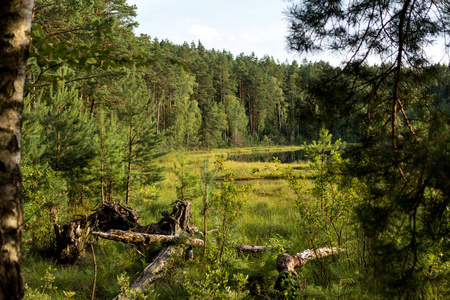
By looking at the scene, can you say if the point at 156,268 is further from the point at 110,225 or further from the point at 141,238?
the point at 110,225

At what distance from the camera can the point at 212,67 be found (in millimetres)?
57906

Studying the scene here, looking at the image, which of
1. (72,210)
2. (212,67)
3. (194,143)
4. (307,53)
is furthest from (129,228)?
(212,67)

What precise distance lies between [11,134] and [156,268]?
3.25 metres

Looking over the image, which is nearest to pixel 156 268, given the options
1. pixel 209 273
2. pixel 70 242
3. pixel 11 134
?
pixel 209 273

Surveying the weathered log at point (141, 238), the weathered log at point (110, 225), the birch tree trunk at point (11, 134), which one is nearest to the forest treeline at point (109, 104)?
the birch tree trunk at point (11, 134)

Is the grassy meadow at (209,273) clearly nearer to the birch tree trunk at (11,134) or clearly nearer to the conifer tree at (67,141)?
the birch tree trunk at (11,134)

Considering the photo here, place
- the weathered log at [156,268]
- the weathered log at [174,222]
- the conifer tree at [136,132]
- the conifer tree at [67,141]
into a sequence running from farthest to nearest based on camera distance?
the conifer tree at [136,132] < the conifer tree at [67,141] < the weathered log at [174,222] < the weathered log at [156,268]

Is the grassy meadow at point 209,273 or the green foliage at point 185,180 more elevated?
the green foliage at point 185,180

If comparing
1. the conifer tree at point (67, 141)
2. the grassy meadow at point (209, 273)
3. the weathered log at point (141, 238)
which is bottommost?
the grassy meadow at point (209, 273)

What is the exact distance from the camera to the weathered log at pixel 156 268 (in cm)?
378

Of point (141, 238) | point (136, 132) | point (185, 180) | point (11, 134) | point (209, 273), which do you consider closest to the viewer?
point (11, 134)

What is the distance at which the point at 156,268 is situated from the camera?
4.06 meters

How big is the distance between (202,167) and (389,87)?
2661 mm

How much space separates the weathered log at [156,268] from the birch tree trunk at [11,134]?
249cm
